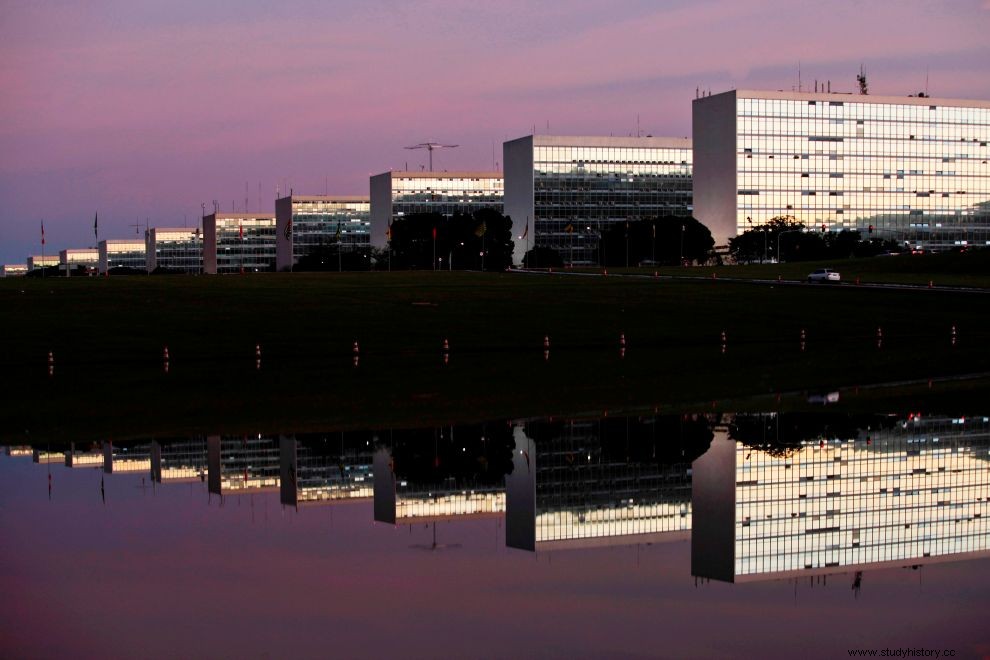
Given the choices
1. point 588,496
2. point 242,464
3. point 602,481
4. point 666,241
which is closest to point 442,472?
point 602,481

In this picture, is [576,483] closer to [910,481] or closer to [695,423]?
[910,481]

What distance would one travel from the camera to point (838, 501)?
19609 mm

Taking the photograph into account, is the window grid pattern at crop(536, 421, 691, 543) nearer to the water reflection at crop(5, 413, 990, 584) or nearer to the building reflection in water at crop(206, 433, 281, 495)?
the water reflection at crop(5, 413, 990, 584)

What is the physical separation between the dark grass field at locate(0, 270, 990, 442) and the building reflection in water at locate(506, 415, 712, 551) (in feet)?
11.6

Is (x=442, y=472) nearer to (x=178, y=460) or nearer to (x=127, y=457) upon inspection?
(x=178, y=460)

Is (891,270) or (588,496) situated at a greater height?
(891,270)

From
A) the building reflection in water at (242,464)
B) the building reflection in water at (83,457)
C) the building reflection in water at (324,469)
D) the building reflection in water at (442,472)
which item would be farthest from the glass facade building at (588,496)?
the building reflection in water at (83,457)

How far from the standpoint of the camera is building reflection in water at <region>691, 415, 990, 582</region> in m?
15.8

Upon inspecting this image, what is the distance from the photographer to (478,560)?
617 inches

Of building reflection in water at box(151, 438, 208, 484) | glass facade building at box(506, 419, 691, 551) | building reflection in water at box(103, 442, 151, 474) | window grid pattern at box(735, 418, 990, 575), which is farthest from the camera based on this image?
building reflection in water at box(103, 442, 151, 474)

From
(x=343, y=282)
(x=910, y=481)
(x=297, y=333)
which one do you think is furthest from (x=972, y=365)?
(x=343, y=282)

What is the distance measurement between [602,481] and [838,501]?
3752 mm

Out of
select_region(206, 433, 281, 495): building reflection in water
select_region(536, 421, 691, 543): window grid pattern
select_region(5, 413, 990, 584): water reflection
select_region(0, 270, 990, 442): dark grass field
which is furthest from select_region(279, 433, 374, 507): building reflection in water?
select_region(536, 421, 691, 543): window grid pattern

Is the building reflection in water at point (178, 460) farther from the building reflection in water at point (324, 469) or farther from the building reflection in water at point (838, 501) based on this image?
the building reflection in water at point (838, 501)
